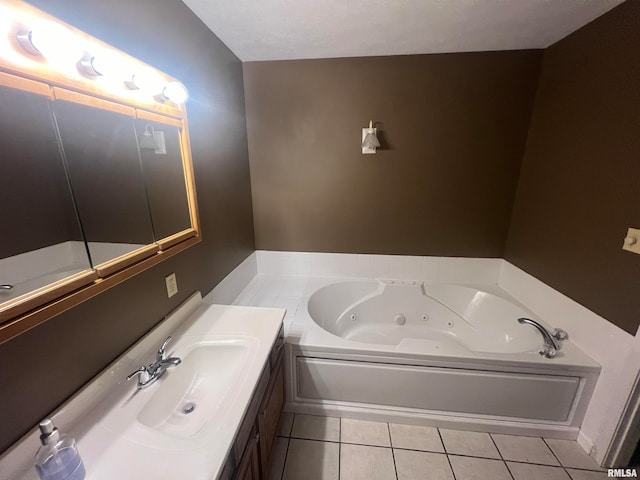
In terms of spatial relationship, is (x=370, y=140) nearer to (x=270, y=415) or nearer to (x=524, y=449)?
(x=270, y=415)

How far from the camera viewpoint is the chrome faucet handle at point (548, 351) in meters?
1.48

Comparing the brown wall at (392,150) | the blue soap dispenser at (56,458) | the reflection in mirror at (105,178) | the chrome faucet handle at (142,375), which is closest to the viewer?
the blue soap dispenser at (56,458)

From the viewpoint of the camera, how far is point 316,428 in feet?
5.28

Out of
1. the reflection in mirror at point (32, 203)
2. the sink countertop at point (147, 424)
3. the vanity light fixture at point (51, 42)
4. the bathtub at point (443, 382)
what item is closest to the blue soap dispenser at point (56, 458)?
the sink countertop at point (147, 424)

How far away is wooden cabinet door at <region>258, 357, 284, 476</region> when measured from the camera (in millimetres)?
1145

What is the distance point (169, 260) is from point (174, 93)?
2.57ft

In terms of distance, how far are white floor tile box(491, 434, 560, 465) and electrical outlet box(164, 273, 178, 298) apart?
2031 mm

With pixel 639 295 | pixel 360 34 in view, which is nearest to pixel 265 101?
pixel 360 34

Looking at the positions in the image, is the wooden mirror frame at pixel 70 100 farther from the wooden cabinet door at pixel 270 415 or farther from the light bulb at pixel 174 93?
the wooden cabinet door at pixel 270 415

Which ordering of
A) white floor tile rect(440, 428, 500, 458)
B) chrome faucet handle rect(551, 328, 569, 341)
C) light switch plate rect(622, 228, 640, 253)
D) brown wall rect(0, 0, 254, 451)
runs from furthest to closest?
chrome faucet handle rect(551, 328, 569, 341), white floor tile rect(440, 428, 500, 458), light switch plate rect(622, 228, 640, 253), brown wall rect(0, 0, 254, 451)

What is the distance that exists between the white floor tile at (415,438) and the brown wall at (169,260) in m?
1.48

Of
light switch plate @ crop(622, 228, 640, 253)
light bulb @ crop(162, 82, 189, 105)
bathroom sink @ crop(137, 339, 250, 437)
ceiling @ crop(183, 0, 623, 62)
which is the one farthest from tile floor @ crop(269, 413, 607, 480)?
ceiling @ crop(183, 0, 623, 62)

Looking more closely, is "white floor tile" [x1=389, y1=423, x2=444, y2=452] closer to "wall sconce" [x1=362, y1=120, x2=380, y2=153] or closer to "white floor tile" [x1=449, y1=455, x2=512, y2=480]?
"white floor tile" [x1=449, y1=455, x2=512, y2=480]

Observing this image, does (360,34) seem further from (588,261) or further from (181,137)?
(588,261)
